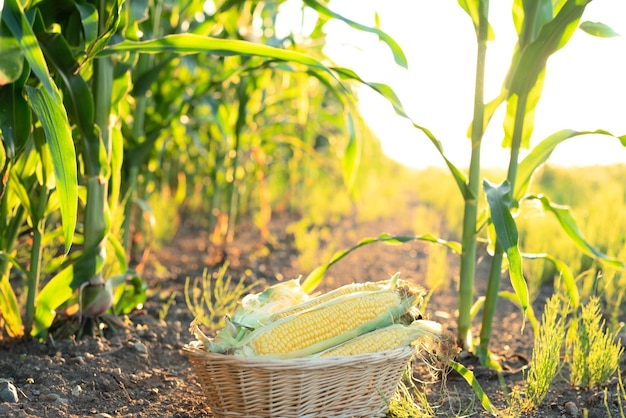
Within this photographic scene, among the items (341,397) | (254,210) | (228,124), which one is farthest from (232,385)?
(254,210)

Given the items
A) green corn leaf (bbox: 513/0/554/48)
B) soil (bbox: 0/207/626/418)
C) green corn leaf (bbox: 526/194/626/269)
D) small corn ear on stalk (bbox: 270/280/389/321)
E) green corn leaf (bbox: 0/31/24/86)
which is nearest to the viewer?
green corn leaf (bbox: 0/31/24/86)

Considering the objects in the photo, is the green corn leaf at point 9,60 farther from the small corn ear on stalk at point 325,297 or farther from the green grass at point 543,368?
the green grass at point 543,368

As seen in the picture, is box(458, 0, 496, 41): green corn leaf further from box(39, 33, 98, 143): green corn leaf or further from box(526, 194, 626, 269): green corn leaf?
box(39, 33, 98, 143): green corn leaf

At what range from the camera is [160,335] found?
102 inches

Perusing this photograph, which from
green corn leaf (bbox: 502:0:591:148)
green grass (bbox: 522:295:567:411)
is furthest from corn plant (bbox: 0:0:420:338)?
green grass (bbox: 522:295:567:411)

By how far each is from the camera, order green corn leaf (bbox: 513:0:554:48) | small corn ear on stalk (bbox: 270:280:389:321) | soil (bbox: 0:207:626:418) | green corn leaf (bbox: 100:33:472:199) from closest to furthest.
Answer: small corn ear on stalk (bbox: 270:280:389:321)
soil (bbox: 0:207:626:418)
green corn leaf (bbox: 100:33:472:199)
green corn leaf (bbox: 513:0:554:48)

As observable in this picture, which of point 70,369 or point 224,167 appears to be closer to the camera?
point 70,369

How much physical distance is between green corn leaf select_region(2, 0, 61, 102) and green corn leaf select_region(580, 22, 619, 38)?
1.64 meters

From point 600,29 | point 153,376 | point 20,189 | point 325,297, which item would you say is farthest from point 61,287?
point 600,29

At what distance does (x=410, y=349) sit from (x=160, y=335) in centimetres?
117

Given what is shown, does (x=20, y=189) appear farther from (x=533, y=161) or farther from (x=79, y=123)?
(x=533, y=161)

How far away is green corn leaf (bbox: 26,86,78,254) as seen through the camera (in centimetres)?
172

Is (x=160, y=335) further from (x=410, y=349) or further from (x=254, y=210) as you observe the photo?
(x=254, y=210)

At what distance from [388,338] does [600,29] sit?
1246 millimetres
